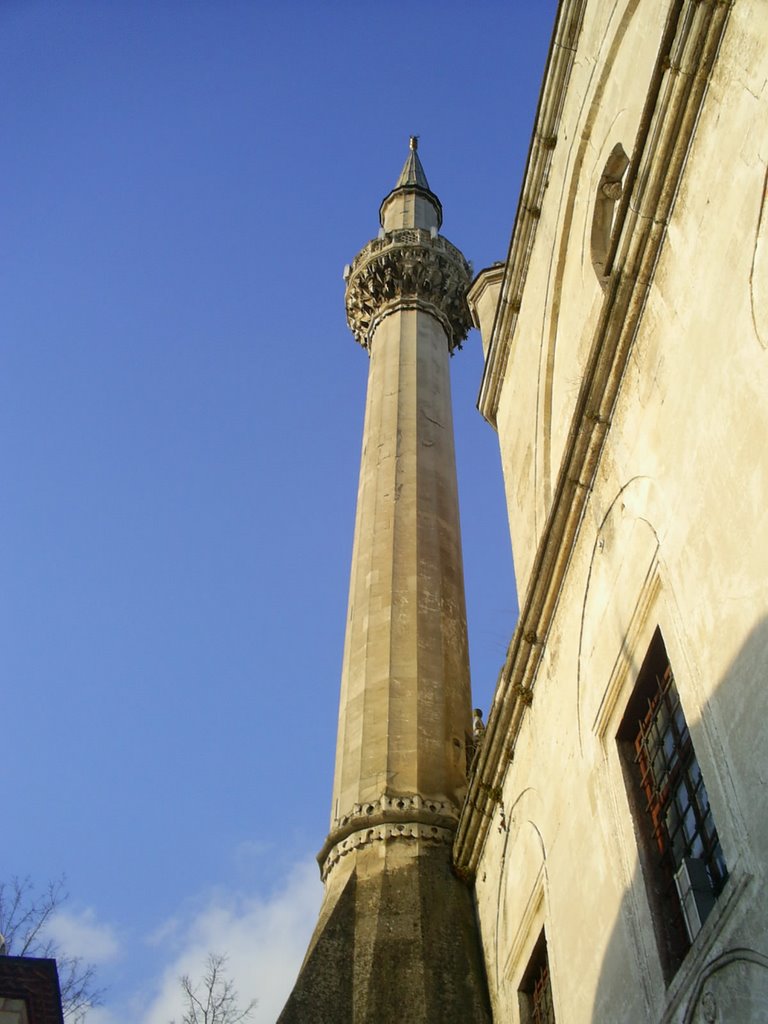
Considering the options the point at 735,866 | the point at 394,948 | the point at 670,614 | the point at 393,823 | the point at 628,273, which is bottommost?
the point at 735,866

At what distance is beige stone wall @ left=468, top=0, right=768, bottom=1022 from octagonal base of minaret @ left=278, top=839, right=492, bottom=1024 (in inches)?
11.6

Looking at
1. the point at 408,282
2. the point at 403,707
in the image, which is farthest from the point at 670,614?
the point at 408,282

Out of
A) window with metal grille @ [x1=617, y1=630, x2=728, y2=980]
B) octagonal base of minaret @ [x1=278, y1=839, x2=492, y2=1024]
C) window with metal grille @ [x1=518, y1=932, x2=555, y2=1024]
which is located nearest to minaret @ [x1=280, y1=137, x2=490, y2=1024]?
octagonal base of minaret @ [x1=278, y1=839, x2=492, y2=1024]

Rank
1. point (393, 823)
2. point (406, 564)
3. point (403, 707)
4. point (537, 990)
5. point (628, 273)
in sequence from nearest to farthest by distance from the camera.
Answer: point (628, 273) → point (537, 990) → point (393, 823) → point (403, 707) → point (406, 564)

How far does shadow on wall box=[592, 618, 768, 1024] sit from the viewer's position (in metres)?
5.11

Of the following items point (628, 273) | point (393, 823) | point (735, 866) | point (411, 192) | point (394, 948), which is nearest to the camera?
point (735, 866)

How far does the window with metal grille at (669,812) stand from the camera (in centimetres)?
601

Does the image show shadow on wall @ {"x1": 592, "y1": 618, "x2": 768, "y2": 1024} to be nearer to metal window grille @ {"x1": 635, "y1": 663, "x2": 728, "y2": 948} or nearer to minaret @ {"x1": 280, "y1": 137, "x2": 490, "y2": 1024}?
metal window grille @ {"x1": 635, "y1": 663, "x2": 728, "y2": 948}

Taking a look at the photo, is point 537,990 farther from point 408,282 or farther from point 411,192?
point 411,192

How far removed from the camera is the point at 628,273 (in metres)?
7.52

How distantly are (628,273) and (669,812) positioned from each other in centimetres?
332

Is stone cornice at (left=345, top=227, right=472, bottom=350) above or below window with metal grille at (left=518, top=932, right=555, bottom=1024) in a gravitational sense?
above

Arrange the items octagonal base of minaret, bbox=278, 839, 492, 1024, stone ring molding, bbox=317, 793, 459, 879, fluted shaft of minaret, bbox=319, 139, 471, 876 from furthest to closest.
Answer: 1. fluted shaft of minaret, bbox=319, 139, 471, 876
2. stone ring molding, bbox=317, 793, 459, 879
3. octagonal base of minaret, bbox=278, 839, 492, 1024

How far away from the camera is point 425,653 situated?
1316 cm
